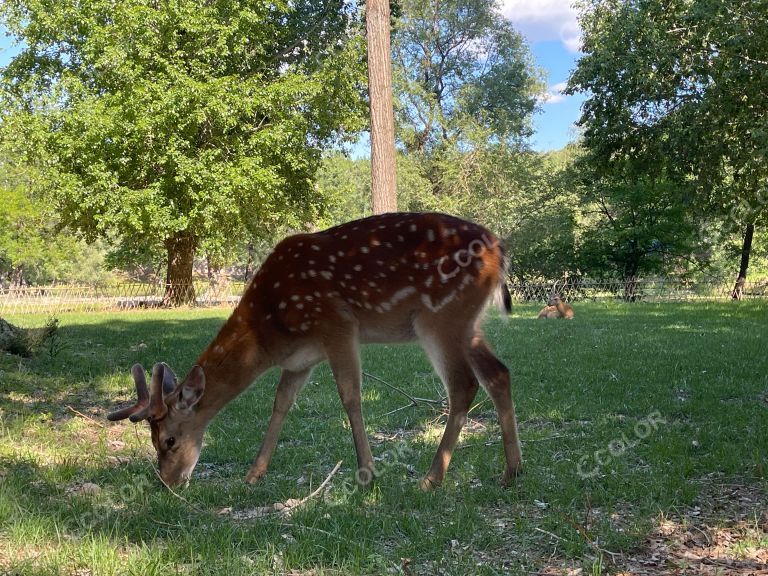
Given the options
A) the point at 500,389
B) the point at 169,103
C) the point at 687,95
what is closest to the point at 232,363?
the point at 500,389

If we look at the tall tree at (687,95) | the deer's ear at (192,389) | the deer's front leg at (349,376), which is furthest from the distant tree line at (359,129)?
the deer's ear at (192,389)

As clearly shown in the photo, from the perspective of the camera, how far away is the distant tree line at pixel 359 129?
53.9ft

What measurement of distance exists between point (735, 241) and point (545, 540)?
40649mm

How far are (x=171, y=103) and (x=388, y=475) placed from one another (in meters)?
21.2

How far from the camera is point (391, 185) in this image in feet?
33.9

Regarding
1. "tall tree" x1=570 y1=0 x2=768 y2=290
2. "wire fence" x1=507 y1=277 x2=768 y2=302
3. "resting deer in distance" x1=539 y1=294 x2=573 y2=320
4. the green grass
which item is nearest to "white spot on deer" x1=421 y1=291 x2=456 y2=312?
the green grass

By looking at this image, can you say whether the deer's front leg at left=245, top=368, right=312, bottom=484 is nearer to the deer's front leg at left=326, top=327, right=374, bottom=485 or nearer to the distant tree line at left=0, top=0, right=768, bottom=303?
the deer's front leg at left=326, top=327, right=374, bottom=485

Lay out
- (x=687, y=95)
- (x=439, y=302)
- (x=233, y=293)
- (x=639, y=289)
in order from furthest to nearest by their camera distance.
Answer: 1. (x=233, y=293)
2. (x=639, y=289)
3. (x=687, y=95)
4. (x=439, y=302)

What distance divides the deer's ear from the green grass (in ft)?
1.87

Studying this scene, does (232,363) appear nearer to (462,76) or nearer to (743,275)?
(743,275)

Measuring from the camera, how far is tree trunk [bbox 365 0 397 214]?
10.3m

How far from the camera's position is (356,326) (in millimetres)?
4727

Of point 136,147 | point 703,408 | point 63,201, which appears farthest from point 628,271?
point 703,408

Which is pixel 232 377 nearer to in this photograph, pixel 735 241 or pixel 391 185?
pixel 391 185
